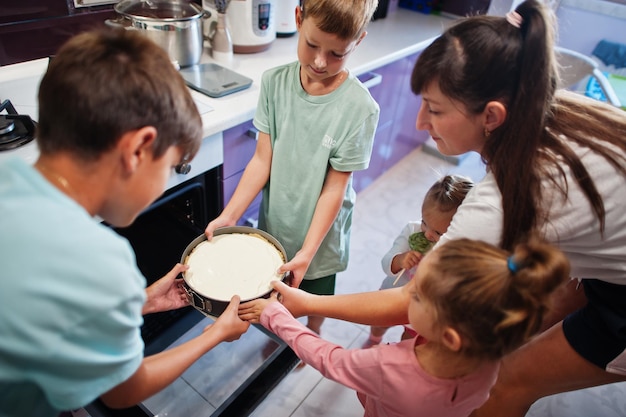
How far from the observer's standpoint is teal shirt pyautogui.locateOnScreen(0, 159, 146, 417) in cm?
50

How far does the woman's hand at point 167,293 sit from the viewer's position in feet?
3.27

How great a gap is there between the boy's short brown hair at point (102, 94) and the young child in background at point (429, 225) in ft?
2.79

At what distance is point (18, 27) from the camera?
4.54 feet

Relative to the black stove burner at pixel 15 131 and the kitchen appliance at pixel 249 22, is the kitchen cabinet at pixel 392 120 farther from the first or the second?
the black stove burner at pixel 15 131

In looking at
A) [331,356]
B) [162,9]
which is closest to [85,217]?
[331,356]

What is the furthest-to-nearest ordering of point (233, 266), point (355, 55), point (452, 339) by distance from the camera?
point (355, 55), point (233, 266), point (452, 339)

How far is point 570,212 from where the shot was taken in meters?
0.85

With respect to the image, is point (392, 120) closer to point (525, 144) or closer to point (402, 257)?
point (402, 257)

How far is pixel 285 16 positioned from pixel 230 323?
1538 mm

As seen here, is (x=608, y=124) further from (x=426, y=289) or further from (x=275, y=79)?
(x=275, y=79)

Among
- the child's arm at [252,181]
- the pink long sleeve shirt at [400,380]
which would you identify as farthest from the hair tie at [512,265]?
the child's arm at [252,181]

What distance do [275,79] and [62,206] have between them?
77cm

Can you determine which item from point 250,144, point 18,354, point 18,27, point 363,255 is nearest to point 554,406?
point 363,255

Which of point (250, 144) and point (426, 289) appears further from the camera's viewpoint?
point (250, 144)
